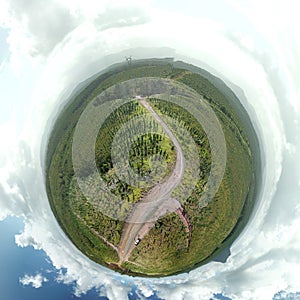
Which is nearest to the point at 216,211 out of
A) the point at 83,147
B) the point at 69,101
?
the point at 83,147

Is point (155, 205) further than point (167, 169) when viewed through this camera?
Yes

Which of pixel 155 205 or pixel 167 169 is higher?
pixel 167 169

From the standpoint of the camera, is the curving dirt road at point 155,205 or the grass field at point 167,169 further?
the grass field at point 167,169

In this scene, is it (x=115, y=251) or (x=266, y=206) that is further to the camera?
(x=266, y=206)

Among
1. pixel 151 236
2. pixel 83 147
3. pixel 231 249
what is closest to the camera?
pixel 151 236

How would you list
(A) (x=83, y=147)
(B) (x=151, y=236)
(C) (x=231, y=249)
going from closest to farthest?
(B) (x=151, y=236), (A) (x=83, y=147), (C) (x=231, y=249)

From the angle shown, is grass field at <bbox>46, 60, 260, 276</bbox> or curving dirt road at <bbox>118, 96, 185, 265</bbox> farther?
grass field at <bbox>46, 60, 260, 276</bbox>

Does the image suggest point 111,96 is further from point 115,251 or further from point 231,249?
point 231,249

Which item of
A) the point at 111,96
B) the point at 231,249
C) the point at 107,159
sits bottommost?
the point at 231,249
